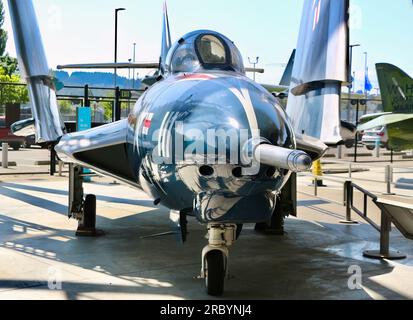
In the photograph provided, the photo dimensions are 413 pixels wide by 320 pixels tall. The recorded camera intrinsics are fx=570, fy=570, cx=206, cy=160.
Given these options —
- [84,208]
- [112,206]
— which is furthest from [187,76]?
[112,206]

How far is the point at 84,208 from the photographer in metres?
10.1

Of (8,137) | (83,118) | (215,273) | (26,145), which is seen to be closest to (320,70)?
(215,273)

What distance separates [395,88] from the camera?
84.9ft

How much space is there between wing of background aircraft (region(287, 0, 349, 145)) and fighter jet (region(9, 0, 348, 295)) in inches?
0.7

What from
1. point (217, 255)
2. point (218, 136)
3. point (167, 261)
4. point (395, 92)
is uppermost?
point (395, 92)

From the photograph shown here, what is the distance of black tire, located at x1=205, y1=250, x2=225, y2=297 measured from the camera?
6.22m

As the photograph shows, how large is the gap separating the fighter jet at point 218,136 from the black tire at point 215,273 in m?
0.01

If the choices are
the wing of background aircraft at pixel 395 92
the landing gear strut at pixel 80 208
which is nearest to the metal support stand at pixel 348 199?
the landing gear strut at pixel 80 208

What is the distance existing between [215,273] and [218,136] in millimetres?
1644

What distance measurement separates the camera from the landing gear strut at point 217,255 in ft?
20.3

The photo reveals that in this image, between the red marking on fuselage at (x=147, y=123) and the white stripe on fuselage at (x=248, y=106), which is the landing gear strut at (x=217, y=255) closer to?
the white stripe on fuselage at (x=248, y=106)

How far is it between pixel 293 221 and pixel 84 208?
14.4 feet

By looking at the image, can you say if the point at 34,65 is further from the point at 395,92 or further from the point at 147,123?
the point at 395,92

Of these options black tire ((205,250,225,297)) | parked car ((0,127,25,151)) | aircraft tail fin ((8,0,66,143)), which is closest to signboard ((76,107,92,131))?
aircraft tail fin ((8,0,66,143))
